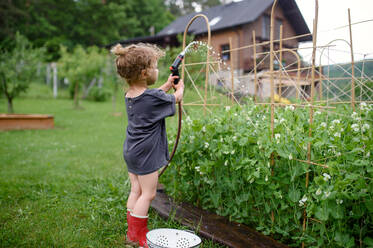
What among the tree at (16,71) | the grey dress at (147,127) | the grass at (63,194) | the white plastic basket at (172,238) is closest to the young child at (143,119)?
the grey dress at (147,127)

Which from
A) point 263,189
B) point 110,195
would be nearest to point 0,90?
point 110,195

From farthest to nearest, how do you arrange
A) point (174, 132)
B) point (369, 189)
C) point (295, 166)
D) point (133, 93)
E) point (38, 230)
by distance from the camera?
point (174, 132) < point (38, 230) < point (133, 93) < point (295, 166) < point (369, 189)

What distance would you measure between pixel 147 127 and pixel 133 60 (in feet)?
1.49

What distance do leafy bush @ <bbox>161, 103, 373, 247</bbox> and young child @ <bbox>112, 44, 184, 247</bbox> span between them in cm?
51

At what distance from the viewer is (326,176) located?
62.2 inches

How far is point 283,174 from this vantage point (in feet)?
6.20

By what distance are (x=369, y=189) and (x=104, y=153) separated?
4278 millimetres

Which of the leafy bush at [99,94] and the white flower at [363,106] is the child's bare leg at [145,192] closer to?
the white flower at [363,106]

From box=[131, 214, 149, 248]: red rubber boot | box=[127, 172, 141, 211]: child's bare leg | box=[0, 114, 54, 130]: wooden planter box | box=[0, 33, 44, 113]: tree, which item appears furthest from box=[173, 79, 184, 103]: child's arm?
box=[0, 33, 44, 113]: tree

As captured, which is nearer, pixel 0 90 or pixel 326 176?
pixel 326 176

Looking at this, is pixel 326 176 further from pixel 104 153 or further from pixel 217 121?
pixel 104 153

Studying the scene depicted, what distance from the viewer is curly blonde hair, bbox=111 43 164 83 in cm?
189

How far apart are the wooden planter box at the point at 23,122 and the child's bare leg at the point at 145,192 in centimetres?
609

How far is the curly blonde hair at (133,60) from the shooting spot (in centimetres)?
189
